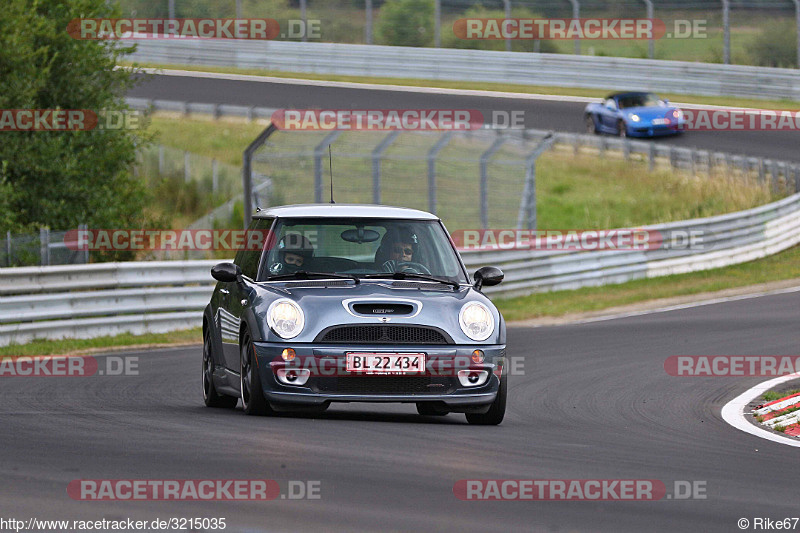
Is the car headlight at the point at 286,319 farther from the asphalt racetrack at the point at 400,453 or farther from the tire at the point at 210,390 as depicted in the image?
the tire at the point at 210,390

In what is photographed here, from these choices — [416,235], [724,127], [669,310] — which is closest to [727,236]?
[669,310]

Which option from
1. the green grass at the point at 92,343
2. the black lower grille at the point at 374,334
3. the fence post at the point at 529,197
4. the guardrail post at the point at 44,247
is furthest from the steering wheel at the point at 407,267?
the fence post at the point at 529,197

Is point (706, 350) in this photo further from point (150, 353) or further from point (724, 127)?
point (724, 127)

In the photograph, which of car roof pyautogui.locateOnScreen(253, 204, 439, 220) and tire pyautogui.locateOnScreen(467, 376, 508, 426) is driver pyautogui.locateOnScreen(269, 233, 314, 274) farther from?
tire pyautogui.locateOnScreen(467, 376, 508, 426)

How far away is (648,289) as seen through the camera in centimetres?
2388

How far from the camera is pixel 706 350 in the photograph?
A: 51.6ft

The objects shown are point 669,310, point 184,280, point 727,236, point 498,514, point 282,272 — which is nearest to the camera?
point 498,514

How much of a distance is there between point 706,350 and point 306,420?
780 centimetres

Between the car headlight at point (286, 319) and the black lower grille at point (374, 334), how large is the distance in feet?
0.53

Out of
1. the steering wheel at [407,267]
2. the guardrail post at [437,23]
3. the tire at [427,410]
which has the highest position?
the guardrail post at [437,23]

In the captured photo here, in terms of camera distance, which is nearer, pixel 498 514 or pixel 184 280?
pixel 498 514

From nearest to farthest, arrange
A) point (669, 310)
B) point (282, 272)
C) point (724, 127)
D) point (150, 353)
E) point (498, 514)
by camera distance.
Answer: point (498, 514), point (282, 272), point (150, 353), point (669, 310), point (724, 127)

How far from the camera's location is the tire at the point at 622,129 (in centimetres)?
3684

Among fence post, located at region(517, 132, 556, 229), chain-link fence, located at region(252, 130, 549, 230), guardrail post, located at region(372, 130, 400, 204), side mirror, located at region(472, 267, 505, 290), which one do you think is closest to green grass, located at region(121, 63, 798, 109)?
chain-link fence, located at region(252, 130, 549, 230)
